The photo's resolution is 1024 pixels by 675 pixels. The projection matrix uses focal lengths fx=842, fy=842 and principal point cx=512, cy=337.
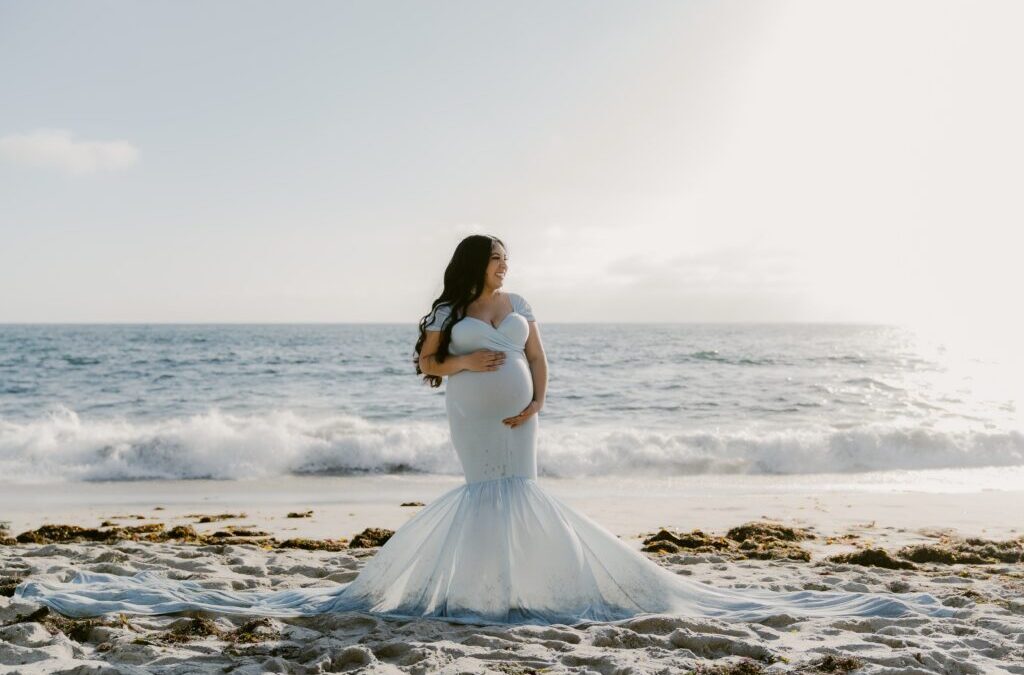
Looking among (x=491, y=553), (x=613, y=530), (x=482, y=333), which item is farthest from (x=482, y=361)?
(x=613, y=530)

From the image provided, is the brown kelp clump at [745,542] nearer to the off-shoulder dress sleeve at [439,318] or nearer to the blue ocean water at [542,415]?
the off-shoulder dress sleeve at [439,318]

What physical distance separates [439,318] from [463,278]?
10.5 inches

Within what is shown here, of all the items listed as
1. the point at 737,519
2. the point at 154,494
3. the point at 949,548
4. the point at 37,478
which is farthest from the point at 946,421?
the point at 37,478

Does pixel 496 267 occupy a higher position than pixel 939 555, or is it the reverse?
pixel 496 267

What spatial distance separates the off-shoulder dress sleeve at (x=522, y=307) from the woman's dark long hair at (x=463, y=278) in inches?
11.1

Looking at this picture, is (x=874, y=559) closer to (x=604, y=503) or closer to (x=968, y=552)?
(x=968, y=552)

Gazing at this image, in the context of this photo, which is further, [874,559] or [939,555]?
[939,555]

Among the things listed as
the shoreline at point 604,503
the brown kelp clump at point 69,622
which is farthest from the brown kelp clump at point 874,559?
the brown kelp clump at point 69,622

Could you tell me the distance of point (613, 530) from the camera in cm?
825

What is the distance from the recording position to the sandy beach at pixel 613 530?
3896 millimetres

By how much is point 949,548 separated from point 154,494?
9081mm

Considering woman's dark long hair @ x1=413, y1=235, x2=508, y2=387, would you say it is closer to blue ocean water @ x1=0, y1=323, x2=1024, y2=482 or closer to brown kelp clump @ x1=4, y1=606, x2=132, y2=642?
brown kelp clump @ x1=4, y1=606, x2=132, y2=642

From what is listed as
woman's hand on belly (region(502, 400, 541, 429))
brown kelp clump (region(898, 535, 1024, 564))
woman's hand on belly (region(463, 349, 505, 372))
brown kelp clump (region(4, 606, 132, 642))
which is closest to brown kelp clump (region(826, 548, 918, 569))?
brown kelp clump (region(898, 535, 1024, 564))

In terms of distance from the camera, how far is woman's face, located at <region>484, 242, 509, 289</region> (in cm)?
476
